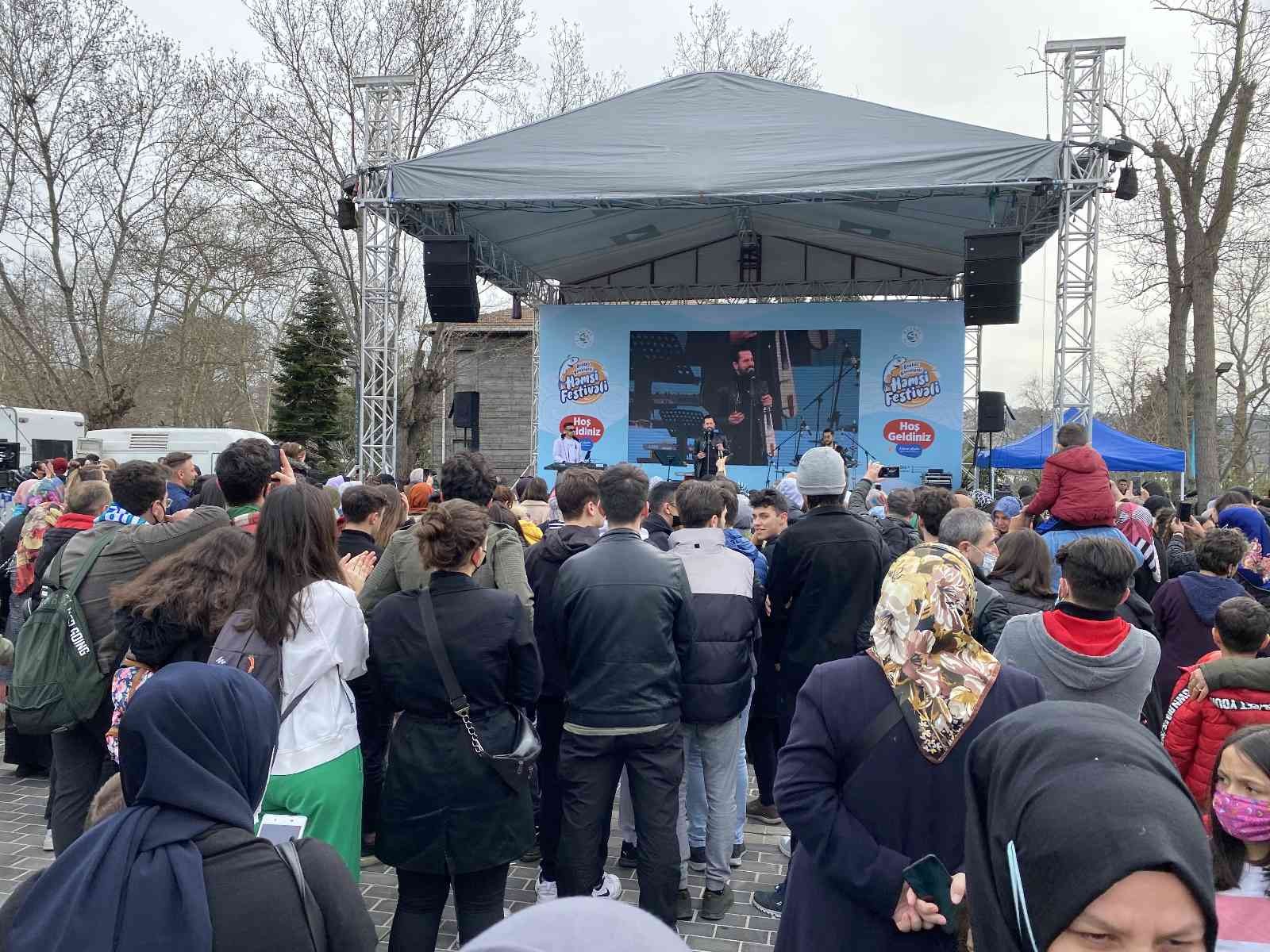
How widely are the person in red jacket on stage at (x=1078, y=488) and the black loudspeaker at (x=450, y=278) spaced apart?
7993 mm

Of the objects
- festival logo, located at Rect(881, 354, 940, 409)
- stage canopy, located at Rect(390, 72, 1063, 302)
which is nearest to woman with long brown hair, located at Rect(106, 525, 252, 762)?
stage canopy, located at Rect(390, 72, 1063, 302)

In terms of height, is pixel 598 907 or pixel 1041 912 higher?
pixel 598 907

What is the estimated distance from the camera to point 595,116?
10.8 meters

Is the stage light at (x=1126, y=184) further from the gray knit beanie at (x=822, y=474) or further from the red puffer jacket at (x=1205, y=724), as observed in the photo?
the red puffer jacket at (x=1205, y=724)

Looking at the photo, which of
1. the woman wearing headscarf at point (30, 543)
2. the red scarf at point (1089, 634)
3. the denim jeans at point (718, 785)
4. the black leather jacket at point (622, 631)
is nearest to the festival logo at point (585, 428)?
the woman wearing headscarf at point (30, 543)

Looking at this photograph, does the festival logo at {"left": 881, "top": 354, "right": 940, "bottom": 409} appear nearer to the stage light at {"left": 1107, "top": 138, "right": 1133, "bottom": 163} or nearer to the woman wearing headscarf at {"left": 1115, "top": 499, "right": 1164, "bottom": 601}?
the stage light at {"left": 1107, "top": 138, "right": 1133, "bottom": 163}

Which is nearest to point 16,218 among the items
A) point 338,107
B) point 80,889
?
point 338,107

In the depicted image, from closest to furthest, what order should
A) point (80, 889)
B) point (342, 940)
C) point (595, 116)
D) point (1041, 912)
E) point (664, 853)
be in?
point (1041, 912) < point (80, 889) < point (342, 940) < point (664, 853) < point (595, 116)

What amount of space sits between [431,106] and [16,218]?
9146 millimetres

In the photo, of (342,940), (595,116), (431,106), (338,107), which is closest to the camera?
(342,940)

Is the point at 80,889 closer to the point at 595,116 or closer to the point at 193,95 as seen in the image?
the point at 595,116

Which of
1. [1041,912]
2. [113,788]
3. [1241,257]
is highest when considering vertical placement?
[1241,257]

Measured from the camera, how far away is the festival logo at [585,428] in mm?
15188

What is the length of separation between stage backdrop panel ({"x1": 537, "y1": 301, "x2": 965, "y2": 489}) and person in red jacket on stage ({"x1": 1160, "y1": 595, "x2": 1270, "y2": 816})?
11.4m
